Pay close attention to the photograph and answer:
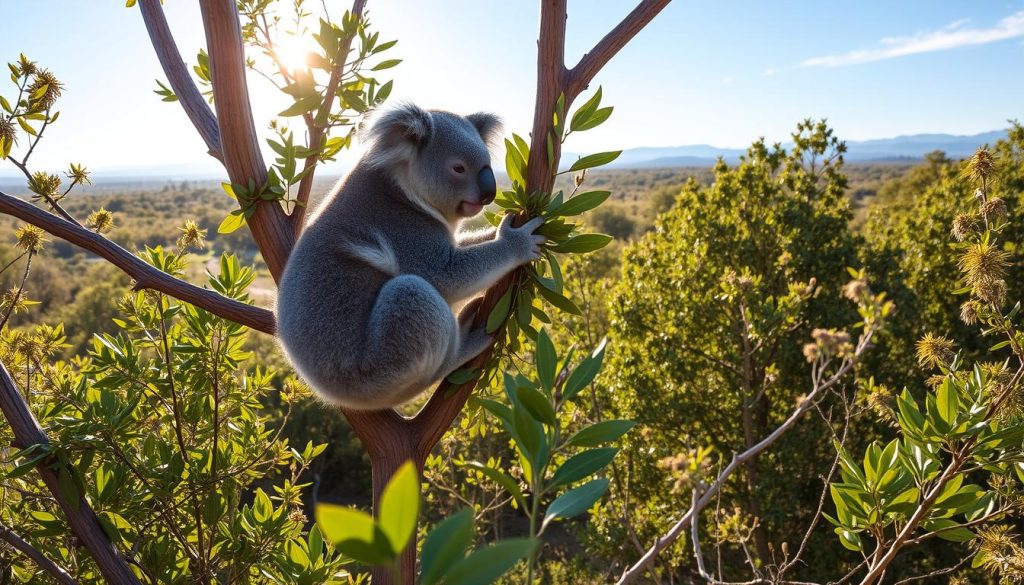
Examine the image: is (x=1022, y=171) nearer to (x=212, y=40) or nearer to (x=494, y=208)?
(x=494, y=208)

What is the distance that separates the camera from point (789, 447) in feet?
31.7

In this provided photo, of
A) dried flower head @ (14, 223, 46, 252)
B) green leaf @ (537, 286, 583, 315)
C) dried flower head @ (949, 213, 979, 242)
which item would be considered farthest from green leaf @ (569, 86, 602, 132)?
dried flower head @ (14, 223, 46, 252)

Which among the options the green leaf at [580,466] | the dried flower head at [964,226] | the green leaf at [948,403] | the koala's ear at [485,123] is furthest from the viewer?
the koala's ear at [485,123]

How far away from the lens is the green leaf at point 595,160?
2.42 meters

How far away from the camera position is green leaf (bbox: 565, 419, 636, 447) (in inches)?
45.7

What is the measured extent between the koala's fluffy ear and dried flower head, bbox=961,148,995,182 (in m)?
2.54

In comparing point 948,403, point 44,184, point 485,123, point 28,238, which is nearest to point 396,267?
point 485,123

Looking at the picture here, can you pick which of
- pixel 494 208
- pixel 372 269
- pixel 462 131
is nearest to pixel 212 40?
pixel 372 269

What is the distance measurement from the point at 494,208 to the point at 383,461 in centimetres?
174

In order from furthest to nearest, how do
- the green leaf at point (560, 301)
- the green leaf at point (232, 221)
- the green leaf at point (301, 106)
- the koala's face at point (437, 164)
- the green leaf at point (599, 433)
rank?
the koala's face at point (437, 164)
the green leaf at point (301, 106)
the green leaf at point (232, 221)
the green leaf at point (560, 301)
the green leaf at point (599, 433)

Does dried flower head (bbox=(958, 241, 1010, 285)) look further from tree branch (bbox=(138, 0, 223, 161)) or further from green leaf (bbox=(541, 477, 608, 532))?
tree branch (bbox=(138, 0, 223, 161))

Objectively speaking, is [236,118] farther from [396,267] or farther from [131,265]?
[396,267]

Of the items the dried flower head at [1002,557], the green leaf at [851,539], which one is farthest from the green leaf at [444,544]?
the dried flower head at [1002,557]

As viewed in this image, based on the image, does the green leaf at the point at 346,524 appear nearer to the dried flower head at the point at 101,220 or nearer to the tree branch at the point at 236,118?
the tree branch at the point at 236,118
